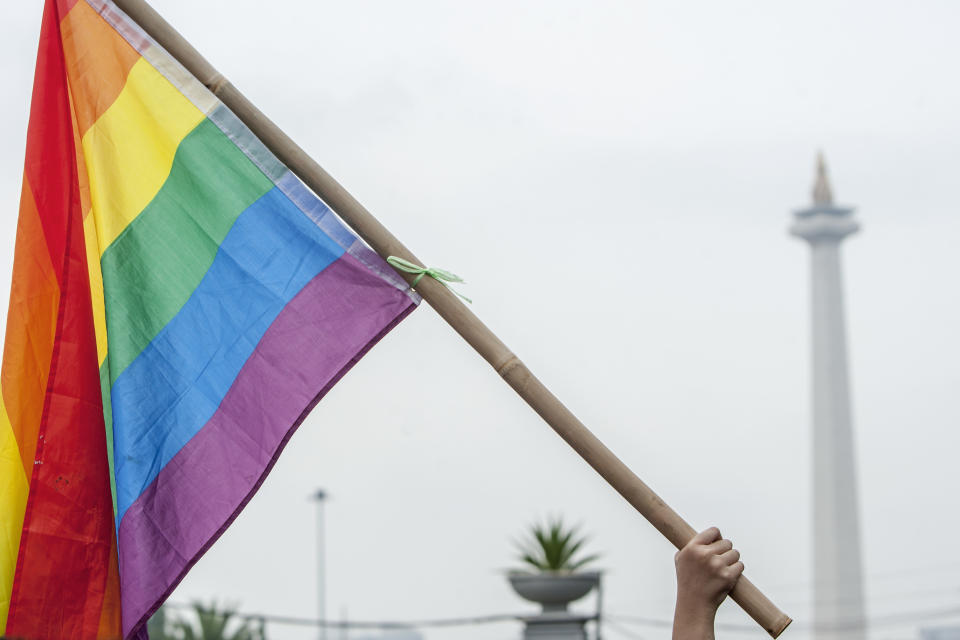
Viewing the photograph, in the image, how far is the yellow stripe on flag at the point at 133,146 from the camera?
3.68 metres

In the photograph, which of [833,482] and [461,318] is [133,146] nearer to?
[461,318]

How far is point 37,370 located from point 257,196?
0.72 m

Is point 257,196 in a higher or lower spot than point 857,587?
lower

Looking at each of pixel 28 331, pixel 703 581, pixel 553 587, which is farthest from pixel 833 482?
pixel 703 581

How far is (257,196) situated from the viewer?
11.9 feet

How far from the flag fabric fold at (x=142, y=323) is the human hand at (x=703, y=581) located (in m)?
1.18

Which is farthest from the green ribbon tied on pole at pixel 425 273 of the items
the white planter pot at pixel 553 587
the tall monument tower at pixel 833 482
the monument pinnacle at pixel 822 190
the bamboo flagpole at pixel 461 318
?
the monument pinnacle at pixel 822 190

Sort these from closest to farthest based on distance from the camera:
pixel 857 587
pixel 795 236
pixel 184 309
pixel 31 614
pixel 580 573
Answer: pixel 31 614, pixel 184 309, pixel 580 573, pixel 857 587, pixel 795 236

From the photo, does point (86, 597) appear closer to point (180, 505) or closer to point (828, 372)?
point (180, 505)

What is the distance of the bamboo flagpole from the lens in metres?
2.76

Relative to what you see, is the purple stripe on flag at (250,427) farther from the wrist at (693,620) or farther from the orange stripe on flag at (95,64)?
the wrist at (693,620)

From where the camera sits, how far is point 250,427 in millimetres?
3551

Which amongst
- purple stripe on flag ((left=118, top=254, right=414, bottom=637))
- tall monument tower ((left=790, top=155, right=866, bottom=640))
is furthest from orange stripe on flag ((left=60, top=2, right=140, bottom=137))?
tall monument tower ((left=790, top=155, right=866, bottom=640))

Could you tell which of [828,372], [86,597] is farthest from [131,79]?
[828,372]
